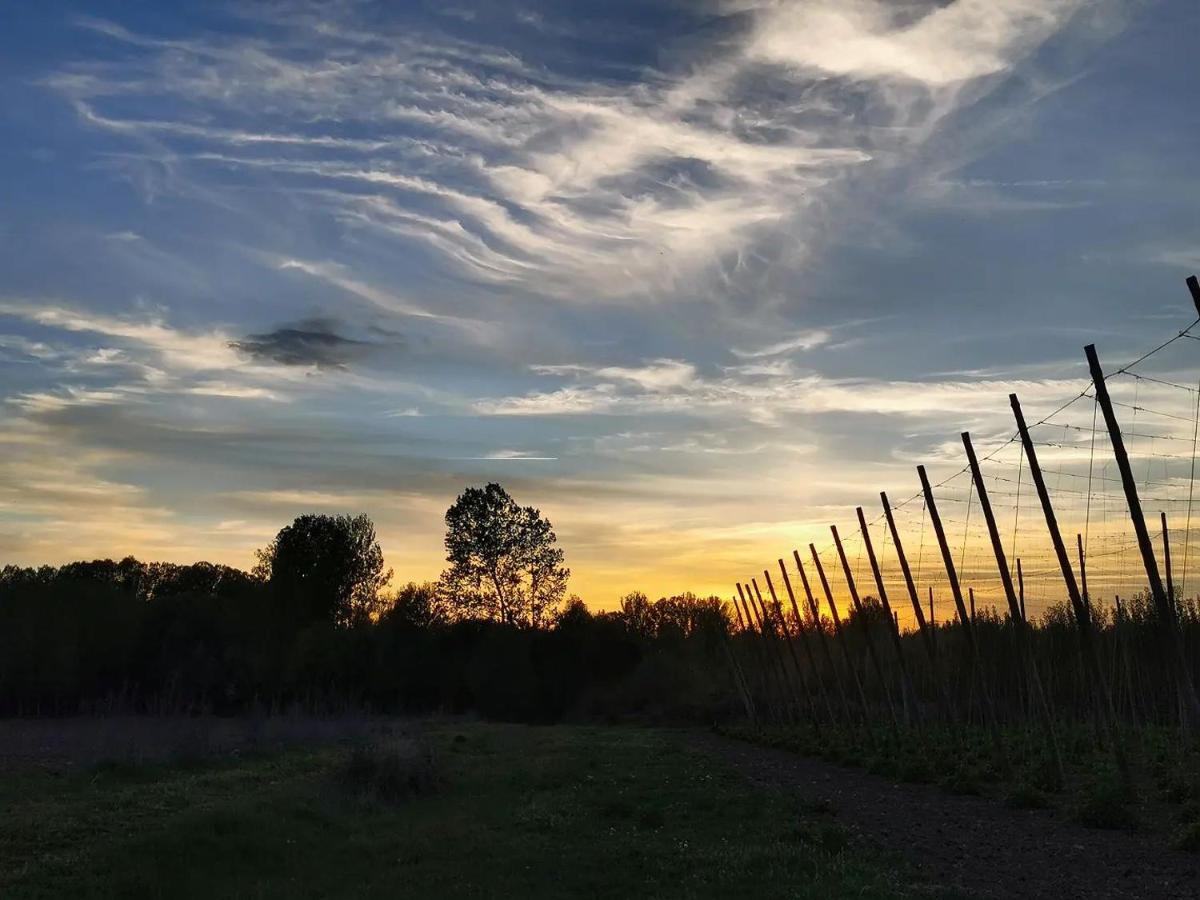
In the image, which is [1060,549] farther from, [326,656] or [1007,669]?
[326,656]

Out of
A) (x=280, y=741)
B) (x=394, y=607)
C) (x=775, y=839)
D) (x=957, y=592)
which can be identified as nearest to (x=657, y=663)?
(x=394, y=607)

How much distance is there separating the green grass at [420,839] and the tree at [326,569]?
156ft

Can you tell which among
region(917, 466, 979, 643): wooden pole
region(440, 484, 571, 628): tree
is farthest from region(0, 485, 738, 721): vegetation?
region(917, 466, 979, 643): wooden pole

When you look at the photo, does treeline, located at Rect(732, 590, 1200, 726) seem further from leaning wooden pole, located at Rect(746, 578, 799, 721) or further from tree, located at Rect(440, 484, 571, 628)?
tree, located at Rect(440, 484, 571, 628)

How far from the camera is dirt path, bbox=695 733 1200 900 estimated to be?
9594mm

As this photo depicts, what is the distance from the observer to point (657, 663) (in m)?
60.2

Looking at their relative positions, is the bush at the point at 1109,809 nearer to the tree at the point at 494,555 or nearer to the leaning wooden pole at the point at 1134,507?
the leaning wooden pole at the point at 1134,507

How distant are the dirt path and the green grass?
2.30 ft

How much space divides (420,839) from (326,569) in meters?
58.5

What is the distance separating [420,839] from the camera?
13461 millimetres

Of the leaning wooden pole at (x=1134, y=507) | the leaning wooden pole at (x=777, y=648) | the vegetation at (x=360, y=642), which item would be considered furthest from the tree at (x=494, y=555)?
the leaning wooden pole at (x=1134, y=507)

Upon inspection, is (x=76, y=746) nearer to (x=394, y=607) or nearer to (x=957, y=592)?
(x=957, y=592)

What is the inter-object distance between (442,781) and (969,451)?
10873mm

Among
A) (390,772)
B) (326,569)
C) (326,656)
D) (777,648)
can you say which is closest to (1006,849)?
(390,772)
